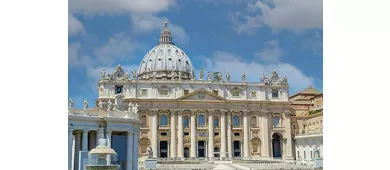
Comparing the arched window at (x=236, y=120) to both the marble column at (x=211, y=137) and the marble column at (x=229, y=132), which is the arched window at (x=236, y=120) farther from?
the marble column at (x=211, y=137)

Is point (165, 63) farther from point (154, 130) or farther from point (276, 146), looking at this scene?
point (276, 146)

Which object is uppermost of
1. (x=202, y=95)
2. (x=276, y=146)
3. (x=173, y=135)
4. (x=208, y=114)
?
(x=202, y=95)

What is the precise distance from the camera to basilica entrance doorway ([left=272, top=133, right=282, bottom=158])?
1260 inches

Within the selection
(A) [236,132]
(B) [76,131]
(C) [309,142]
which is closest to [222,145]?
(A) [236,132]

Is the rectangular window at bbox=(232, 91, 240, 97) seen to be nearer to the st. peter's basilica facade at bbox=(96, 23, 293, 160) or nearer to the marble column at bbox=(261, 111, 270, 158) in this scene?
the st. peter's basilica facade at bbox=(96, 23, 293, 160)

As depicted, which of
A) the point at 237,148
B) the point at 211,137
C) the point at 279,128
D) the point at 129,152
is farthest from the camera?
the point at 279,128

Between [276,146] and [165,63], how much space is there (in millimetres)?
11330

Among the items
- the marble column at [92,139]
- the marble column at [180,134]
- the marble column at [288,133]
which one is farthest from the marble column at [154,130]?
the marble column at [92,139]

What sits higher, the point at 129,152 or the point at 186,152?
the point at 129,152

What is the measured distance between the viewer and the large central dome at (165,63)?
126ft

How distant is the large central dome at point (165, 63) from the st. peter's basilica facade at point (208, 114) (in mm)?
7459

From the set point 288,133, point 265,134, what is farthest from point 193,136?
point 288,133

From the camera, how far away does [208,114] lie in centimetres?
3031
